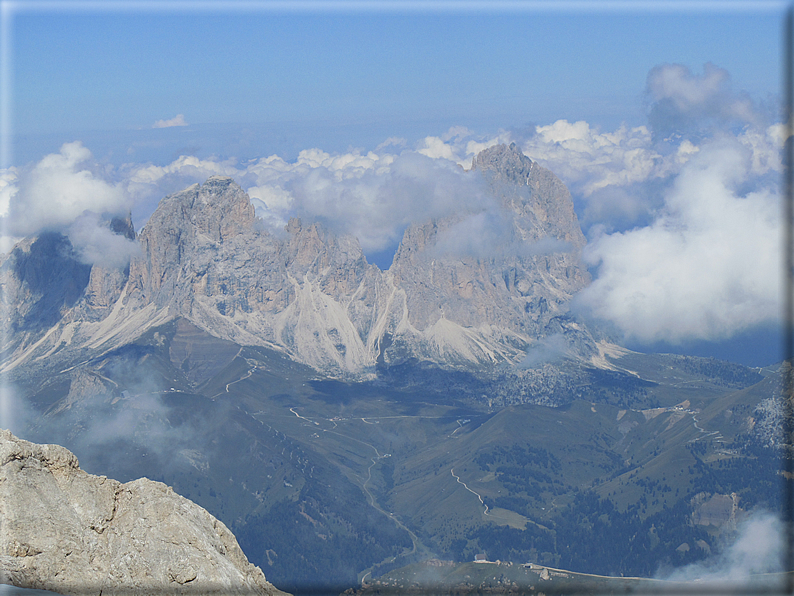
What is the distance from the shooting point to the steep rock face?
17641 millimetres

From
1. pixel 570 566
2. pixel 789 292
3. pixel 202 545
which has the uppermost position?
pixel 789 292

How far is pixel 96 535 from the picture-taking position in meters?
19.3

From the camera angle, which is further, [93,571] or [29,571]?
[93,571]

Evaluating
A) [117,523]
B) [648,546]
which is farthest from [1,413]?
[117,523]

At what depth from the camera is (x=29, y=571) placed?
17.0 metres

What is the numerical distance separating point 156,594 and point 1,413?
176 meters

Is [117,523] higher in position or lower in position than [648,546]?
higher

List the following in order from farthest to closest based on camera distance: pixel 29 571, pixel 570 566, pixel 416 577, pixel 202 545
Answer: pixel 570 566, pixel 416 577, pixel 202 545, pixel 29 571

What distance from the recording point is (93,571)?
721 inches

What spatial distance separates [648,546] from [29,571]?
194590 mm

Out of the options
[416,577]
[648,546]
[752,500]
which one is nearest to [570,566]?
[648,546]

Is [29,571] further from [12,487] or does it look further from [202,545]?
[202,545]

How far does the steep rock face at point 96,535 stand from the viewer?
1764 cm

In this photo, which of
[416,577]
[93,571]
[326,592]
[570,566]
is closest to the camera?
[93,571]
